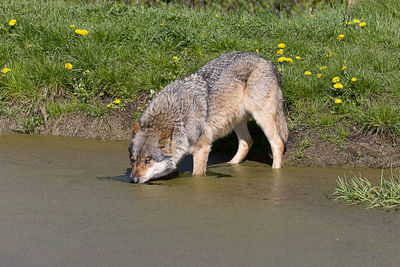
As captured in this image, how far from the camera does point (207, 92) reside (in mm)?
6301

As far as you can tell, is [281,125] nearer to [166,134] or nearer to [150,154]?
[166,134]

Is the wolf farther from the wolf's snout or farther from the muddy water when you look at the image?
the muddy water

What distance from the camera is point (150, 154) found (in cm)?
565

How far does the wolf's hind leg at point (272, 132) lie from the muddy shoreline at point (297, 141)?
283mm

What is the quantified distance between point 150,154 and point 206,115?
909 millimetres

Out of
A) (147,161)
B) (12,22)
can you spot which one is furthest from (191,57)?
(147,161)

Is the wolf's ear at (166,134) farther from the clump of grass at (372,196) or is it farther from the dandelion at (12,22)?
the dandelion at (12,22)

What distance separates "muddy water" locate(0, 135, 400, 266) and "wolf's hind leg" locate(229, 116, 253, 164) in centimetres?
56

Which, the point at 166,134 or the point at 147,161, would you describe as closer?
the point at 147,161

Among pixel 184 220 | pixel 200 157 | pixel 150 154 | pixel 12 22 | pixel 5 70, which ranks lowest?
pixel 184 220

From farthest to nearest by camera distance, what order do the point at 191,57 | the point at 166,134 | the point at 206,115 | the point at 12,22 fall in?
the point at 12,22 < the point at 191,57 < the point at 206,115 < the point at 166,134

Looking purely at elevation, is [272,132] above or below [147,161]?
above

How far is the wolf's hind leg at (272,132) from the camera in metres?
6.51

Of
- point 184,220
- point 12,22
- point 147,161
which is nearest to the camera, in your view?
point 184,220
